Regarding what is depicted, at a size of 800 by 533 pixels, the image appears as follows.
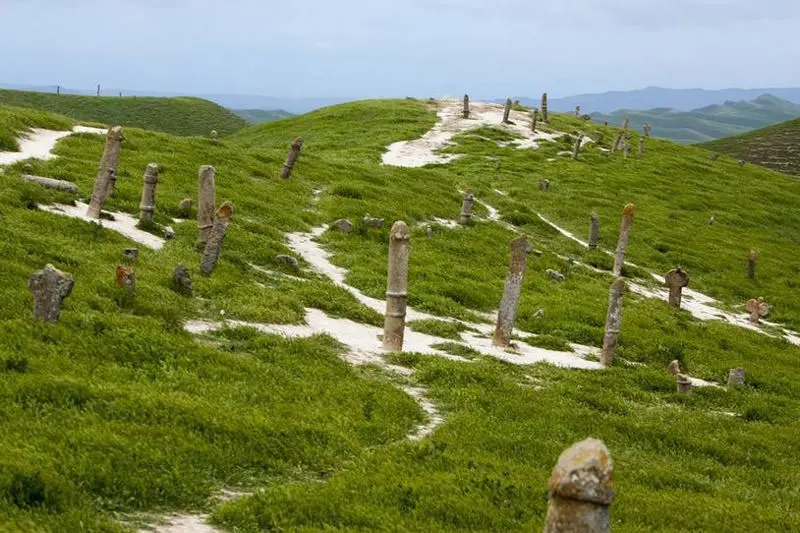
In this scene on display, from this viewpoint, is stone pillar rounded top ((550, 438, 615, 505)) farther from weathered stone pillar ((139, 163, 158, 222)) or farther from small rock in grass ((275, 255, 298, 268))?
weathered stone pillar ((139, 163, 158, 222))

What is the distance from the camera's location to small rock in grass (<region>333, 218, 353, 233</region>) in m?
36.3

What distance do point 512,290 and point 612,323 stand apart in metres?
3.21

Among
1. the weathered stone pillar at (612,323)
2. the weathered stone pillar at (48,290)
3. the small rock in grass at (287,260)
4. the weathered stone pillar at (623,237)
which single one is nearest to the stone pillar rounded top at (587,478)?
the weathered stone pillar at (48,290)

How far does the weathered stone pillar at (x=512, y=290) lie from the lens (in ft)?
78.4

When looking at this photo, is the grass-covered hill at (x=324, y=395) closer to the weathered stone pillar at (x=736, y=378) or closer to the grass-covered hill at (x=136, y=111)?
the weathered stone pillar at (x=736, y=378)

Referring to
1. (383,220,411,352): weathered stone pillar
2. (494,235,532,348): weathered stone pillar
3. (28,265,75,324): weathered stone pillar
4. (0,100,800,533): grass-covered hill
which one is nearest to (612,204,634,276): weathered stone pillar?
(0,100,800,533): grass-covered hill

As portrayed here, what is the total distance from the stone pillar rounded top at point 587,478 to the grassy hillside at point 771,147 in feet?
383

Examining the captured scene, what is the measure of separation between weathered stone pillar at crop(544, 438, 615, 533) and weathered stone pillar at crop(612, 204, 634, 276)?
30614 millimetres

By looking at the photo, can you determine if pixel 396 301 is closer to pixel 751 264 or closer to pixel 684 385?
pixel 684 385

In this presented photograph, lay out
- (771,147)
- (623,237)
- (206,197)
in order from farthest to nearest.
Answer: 1. (771,147)
2. (623,237)
3. (206,197)

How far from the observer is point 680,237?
181 feet

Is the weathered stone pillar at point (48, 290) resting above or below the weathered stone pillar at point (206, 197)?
below

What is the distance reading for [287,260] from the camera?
2809 cm

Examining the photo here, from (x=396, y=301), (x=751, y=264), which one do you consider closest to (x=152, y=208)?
(x=396, y=301)
